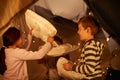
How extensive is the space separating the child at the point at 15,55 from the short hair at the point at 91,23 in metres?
0.18

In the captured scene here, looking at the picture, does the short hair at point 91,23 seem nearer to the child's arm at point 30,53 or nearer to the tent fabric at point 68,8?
the tent fabric at point 68,8

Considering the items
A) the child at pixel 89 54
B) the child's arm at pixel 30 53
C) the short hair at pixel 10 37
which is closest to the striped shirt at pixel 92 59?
the child at pixel 89 54

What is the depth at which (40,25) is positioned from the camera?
51.1 inches

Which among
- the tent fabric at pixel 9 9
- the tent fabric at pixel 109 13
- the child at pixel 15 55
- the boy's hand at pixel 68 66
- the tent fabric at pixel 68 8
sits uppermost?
the tent fabric at pixel 68 8

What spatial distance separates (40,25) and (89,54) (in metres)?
0.30

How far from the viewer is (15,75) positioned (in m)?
1.18

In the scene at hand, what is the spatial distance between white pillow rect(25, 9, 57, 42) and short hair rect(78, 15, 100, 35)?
175mm

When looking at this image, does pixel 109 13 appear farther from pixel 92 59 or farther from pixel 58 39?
pixel 58 39

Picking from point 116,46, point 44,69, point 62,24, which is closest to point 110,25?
point 116,46

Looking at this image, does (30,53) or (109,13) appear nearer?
(109,13)

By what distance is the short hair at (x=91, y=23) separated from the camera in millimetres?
1180

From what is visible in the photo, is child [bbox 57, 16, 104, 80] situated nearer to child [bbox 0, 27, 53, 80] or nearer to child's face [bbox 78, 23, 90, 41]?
child's face [bbox 78, 23, 90, 41]

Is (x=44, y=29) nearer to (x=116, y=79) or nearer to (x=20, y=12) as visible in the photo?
(x=116, y=79)

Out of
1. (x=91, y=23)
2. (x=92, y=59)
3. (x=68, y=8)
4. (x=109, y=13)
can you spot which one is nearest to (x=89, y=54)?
(x=92, y=59)
